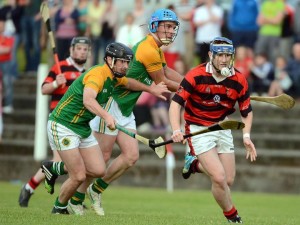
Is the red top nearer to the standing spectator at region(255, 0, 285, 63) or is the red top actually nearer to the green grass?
the green grass

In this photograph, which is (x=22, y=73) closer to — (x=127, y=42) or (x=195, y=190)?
(x=127, y=42)

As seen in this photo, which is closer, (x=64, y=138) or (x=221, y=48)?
(x=221, y=48)

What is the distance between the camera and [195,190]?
21.1 metres

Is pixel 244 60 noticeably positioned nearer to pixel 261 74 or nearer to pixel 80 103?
pixel 261 74

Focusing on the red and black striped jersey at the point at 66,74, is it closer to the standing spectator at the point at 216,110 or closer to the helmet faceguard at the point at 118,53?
the helmet faceguard at the point at 118,53

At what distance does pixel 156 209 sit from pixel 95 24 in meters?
8.21

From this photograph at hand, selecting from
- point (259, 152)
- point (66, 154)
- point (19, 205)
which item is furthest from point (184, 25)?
point (66, 154)

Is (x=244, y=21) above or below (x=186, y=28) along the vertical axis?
above

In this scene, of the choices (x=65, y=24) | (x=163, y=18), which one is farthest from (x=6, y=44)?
(x=163, y=18)

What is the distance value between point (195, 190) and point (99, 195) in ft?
24.1

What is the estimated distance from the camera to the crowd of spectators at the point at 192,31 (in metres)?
21.8

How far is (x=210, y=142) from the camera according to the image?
1271 centimetres

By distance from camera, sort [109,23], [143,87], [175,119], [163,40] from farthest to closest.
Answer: [109,23], [143,87], [163,40], [175,119]

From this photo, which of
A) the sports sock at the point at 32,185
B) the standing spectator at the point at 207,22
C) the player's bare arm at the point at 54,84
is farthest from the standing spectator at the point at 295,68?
the sports sock at the point at 32,185
